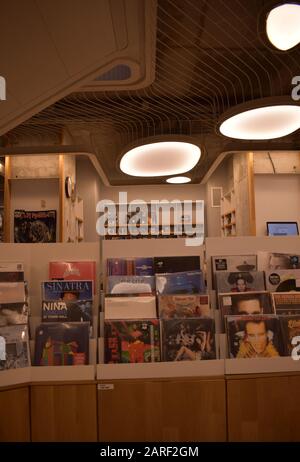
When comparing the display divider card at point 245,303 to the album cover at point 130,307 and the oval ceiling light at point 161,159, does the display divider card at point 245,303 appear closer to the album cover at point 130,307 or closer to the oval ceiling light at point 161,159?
the album cover at point 130,307

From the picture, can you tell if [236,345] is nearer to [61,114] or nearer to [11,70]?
[11,70]

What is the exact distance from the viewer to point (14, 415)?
6.24ft

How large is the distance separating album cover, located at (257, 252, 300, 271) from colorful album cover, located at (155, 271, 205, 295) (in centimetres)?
38

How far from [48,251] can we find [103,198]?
Answer: 20.7ft

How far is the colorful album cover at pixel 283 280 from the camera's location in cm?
227

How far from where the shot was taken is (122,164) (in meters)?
3.37

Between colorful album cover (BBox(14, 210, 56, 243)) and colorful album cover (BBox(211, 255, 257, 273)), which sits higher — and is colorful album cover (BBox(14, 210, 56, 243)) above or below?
above

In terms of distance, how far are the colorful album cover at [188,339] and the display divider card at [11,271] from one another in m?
0.81

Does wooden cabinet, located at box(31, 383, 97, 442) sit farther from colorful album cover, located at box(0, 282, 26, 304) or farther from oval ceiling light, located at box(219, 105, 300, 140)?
oval ceiling light, located at box(219, 105, 300, 140)

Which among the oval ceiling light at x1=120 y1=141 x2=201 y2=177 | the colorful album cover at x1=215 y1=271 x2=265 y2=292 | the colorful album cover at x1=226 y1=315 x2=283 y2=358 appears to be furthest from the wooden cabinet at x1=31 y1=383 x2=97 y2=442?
the oval ceiling light at x1=120 y1=141 x2=201 y2=177

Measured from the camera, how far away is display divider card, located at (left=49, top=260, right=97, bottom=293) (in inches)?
91.0

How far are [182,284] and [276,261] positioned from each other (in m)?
0.56
